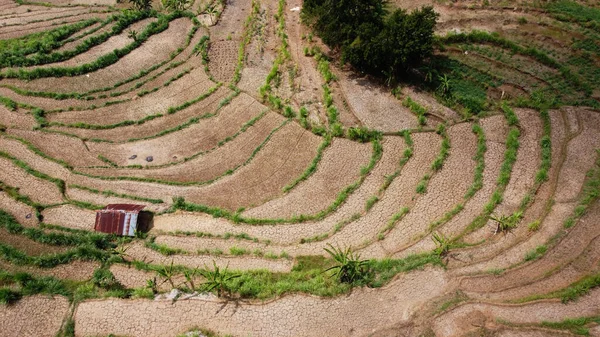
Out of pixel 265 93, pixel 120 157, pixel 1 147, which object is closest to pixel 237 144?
pixel 265 93

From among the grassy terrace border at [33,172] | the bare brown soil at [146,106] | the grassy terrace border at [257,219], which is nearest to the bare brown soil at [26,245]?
the grassy terrace border at [33,172]

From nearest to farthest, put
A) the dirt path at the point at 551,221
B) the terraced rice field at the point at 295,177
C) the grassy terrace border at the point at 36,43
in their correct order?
the terraced rice field at the point at 295,177
the dirt path at the point at 551,221
the grassy terrace border at the point at 36,43

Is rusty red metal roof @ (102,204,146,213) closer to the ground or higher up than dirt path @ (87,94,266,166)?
closer to the ground

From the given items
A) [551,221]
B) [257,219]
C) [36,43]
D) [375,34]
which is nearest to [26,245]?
[257,219]

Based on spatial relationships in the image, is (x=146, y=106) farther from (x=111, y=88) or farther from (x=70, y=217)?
(x=70, y=217)

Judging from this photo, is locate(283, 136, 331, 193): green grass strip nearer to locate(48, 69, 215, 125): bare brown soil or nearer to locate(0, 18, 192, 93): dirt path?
locate(48, 69, 215, 125): bare brown soil

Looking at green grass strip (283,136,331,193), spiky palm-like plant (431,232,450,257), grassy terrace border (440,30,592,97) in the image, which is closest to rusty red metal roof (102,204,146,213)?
green grass strip (283,136,331,193)

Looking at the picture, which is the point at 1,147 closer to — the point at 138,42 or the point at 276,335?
the point at 138,42

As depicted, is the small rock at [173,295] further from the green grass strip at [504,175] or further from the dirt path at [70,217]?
the green grass strip at [504,175]
